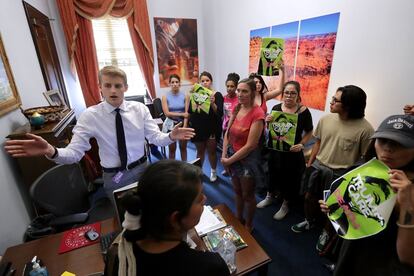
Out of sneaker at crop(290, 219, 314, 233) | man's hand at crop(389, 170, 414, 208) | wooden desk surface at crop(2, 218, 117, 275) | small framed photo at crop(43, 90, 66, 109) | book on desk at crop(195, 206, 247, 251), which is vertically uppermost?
small framed photo at crop(43, 90, 66, 109)

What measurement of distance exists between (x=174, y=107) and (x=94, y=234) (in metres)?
2.17

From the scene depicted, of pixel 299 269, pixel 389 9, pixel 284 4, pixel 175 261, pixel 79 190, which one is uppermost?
pixel 284 4

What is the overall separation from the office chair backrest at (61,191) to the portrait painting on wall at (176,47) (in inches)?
128

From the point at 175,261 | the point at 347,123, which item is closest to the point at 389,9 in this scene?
the point at 347,123

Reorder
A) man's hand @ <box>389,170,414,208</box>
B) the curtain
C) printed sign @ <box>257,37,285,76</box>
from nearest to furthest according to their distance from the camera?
man's hand @ <box>389,170,414,208</box>
printed sign @ <box>257,37,285,76</box>
the curtain

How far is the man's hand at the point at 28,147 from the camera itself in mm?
1205

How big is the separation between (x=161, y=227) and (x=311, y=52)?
264cm

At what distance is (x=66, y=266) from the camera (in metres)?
1.10

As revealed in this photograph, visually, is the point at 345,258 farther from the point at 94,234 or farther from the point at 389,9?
the point at 389,9

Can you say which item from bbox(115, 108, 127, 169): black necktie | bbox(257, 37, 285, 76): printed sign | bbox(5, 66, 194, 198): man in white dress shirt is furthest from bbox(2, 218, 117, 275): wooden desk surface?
bbox(257, 37, 285, 76): printed sign

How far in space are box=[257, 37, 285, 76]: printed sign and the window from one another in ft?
10.1

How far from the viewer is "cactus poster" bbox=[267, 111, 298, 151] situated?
196 centimetres

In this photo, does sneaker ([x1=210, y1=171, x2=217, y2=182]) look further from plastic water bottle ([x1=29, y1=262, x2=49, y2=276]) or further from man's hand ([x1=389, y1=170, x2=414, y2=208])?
man's hand ([x1=389, y1=170, x2=414, y2=208])

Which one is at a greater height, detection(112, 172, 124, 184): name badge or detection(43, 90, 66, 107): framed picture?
detection(43, 90, 66, 107): framed picture
